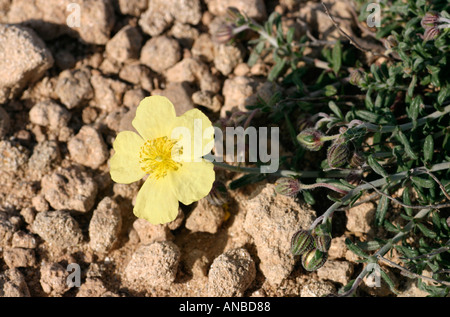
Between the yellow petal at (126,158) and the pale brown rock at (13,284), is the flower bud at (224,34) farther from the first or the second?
the pale brown rock at (13,284)

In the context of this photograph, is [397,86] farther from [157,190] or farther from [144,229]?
[144,229]

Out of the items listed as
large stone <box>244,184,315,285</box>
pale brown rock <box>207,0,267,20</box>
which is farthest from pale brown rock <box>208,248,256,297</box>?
pale brown rock <box>207,0,267,20</box>

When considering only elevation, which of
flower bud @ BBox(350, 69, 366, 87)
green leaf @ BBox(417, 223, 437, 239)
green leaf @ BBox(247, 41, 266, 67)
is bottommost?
green leaf @ BBox(417, 223, 437, 239)

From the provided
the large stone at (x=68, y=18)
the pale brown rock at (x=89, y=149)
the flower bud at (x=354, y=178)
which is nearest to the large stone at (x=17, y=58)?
the large stone at (x=68, y=18)

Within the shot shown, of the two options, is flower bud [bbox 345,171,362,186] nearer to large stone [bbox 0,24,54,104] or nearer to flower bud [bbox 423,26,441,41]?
flower bud [bbox 423,26,441,41]

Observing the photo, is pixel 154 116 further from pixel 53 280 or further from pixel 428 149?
pixel 428 149

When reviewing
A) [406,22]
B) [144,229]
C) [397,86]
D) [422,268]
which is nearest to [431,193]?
[422,268]

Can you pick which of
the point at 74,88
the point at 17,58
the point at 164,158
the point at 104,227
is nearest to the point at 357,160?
the point at 164,158
